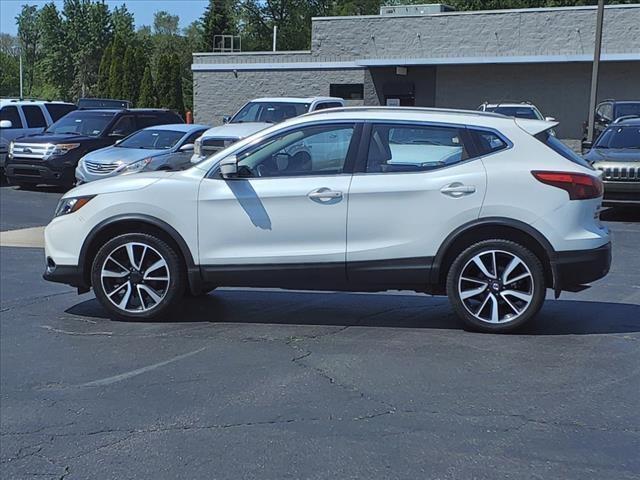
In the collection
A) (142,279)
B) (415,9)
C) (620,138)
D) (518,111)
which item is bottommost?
(142,279)

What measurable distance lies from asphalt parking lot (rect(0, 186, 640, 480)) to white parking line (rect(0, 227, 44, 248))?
391 centimetres

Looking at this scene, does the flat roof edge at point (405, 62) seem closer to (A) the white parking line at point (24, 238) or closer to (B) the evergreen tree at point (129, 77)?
(B) the evergreen tree at point (129, 77)

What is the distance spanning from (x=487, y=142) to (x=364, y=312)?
6.24 feet

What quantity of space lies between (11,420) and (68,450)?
2.32 feet

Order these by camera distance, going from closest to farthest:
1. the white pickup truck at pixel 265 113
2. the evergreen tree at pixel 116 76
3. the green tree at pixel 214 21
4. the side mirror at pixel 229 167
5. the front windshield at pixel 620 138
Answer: the side mirror at pixel 229 167 < the front windshield at pixel 620 138 < the white pickup truck at pixel 265 113 < the evergreen tree at pixel 116 76 < the green tree at pixel 214 21

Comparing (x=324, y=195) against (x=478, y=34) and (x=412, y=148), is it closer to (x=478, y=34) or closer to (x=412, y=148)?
(x=412, y=148)

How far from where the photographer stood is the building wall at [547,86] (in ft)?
101

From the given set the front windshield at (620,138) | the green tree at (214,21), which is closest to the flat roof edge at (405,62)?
the front windshield at (620,138)

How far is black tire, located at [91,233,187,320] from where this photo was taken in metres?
6.77

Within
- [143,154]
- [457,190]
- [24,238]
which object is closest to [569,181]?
[457,190]

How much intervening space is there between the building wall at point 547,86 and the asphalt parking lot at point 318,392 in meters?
25.4

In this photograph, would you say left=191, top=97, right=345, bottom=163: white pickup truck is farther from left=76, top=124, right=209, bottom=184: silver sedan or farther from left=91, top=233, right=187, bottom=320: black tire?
left=91, top=233, right=187, bottom=320: black tire

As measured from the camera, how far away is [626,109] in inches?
834

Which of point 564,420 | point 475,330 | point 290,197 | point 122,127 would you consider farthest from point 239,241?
point 122,127
